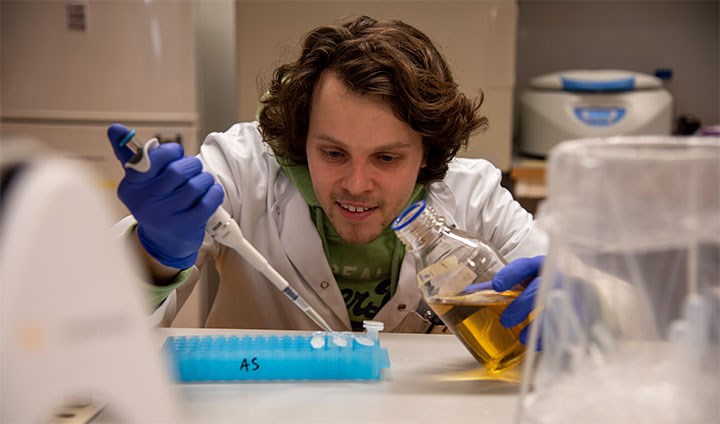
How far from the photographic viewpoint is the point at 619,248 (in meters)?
0.56

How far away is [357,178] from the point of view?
3.67 feet

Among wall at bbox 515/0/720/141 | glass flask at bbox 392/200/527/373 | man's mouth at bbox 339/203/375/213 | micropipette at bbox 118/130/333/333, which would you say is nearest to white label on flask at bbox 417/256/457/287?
glass flask at bbox 392/200/527/373

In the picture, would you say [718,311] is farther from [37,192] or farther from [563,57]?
[563,57]

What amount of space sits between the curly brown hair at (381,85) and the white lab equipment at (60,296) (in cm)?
78

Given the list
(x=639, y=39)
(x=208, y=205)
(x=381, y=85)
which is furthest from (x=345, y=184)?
(x=639, y=39)

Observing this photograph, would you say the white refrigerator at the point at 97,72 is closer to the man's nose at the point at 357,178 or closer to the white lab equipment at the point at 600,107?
the white lab equipment at the point at 600,107

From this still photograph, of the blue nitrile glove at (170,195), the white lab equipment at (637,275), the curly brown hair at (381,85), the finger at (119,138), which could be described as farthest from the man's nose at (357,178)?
the white lab equipment at (637,275)

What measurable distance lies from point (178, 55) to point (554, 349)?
2.04 meters

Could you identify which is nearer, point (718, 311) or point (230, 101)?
point (718, 311)

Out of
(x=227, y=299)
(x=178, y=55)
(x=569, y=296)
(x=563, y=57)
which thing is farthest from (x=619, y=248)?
(x=563, y=57)

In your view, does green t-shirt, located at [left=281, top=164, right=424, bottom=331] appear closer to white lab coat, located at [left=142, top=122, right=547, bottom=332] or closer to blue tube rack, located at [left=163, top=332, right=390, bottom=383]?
white lab coat, located at [left=142, top=122, right=547, bottom=332]

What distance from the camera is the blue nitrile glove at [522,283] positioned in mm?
817

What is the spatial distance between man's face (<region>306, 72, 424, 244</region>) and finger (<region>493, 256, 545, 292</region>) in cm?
33

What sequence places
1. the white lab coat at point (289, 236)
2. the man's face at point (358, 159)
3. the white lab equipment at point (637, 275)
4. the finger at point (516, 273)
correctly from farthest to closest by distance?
the white lab coat at point (289, 236) → the man's face at point (358, 159) → the finger at point (516, 273) → the white lab equipment at point (637, 275)
